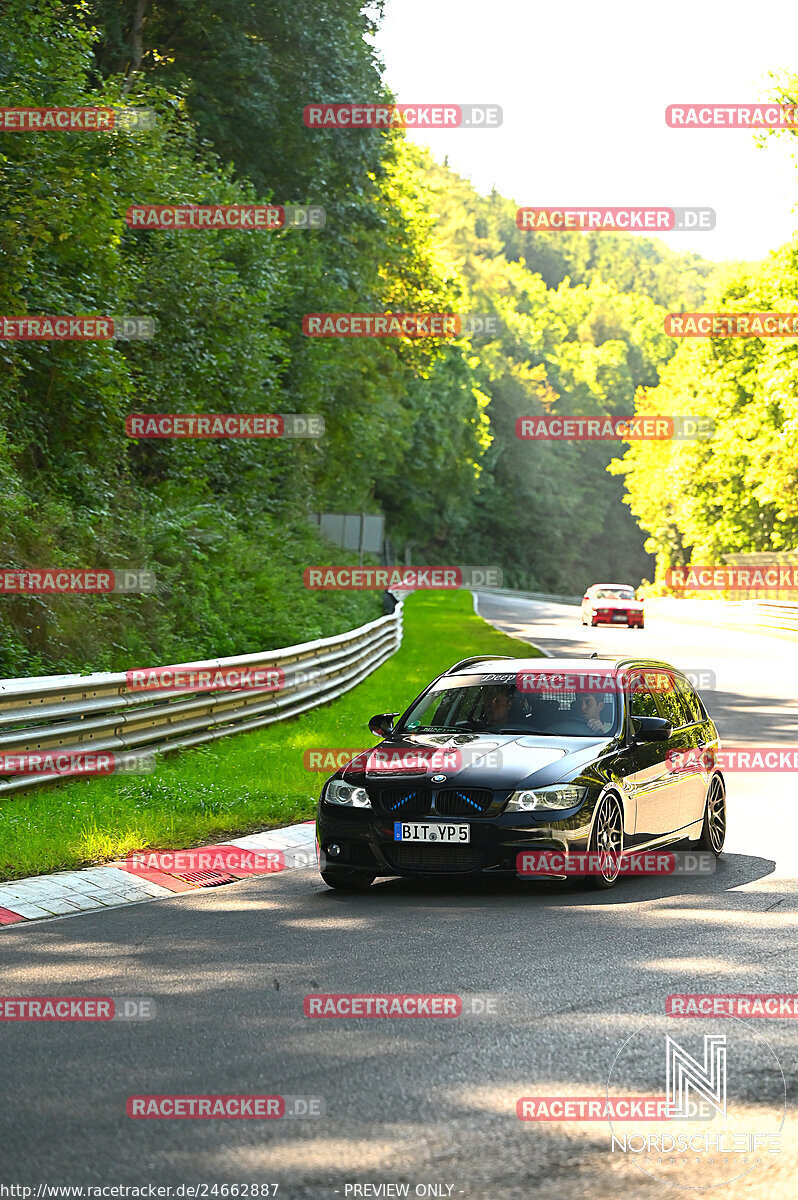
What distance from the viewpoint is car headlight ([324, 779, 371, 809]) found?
9.35 meters

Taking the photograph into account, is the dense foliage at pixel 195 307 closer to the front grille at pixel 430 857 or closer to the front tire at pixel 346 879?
the front tire at pixel 346 879

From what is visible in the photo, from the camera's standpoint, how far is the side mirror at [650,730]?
33.7ft

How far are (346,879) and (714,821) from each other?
3235 millimetres

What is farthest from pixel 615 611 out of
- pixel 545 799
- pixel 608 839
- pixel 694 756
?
pixel 545 799

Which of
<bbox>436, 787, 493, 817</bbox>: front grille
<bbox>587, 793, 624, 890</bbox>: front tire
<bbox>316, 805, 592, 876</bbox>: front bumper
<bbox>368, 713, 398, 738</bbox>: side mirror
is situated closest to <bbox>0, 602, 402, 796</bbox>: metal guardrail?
<bbox>368, 713, 398, 738</bbox>: side mirror

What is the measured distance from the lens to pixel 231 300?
93.5 feet

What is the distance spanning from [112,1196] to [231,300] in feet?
83.4

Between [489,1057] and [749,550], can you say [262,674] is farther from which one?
[749,550]

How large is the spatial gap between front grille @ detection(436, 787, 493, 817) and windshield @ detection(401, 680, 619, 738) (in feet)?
3.63

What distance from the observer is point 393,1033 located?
6.00 metres

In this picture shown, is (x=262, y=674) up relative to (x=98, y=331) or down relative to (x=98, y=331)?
down

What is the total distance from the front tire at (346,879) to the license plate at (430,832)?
436mm

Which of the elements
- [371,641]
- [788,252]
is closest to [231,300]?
[371,641]

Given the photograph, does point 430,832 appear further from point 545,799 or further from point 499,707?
point 499,707
